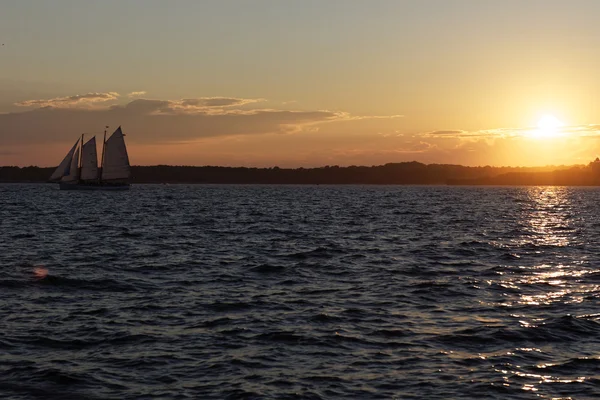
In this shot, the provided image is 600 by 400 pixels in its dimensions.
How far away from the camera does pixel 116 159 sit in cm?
16288

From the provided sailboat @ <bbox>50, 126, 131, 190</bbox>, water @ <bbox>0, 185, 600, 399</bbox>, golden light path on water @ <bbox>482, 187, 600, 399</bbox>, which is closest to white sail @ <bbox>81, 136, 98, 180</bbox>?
sailboat @ <bbox>50, 126, 131, 190</bbox>

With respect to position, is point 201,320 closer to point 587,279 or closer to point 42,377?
point 42,377

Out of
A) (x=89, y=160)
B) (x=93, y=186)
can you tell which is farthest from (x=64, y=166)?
(x=93, y=186)

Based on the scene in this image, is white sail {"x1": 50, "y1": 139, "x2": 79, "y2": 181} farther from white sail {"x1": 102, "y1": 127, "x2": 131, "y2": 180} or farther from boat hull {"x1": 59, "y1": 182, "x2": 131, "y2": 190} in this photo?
white sail {"x1": 102, "y1": 127, "x2": 131, "y2": 180}

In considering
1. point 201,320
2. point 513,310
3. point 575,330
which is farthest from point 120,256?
point 575,330

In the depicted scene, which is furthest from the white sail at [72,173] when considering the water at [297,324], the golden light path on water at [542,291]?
the golden light path on water at [542,291]

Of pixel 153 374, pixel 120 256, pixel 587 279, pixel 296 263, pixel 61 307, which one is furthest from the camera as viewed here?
pixel 120 256

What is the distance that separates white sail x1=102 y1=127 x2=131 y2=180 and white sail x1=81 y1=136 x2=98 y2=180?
13.5 ft

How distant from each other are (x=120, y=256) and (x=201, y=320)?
1816 cm

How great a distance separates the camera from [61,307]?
23422mm

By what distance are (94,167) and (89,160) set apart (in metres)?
2.06

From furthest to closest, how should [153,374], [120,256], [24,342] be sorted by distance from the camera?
[120,256] < [24,342] < [153,374]

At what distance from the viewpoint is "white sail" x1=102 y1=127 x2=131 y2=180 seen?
157875 millimetres

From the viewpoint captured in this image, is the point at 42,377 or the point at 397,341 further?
the point at 397,341
